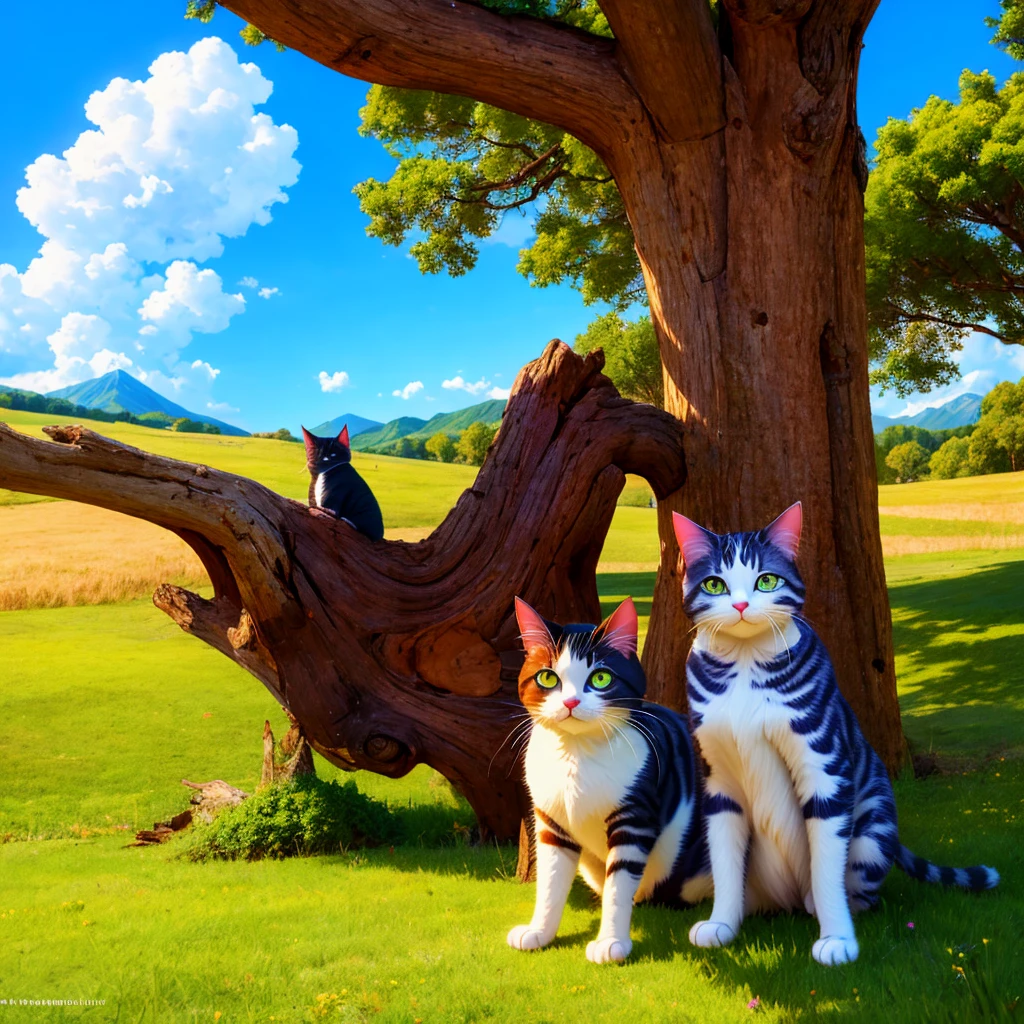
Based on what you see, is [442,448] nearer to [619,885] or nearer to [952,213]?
[952,213]

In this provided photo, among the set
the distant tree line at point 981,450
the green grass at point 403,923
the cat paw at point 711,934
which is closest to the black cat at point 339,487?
the green grass at point 403,923

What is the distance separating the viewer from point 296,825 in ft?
21.5

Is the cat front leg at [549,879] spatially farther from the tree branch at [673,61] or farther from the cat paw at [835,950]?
the tree branch at [673,61]

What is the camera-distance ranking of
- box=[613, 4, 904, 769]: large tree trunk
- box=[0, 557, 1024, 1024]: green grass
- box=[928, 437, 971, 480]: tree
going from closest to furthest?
box=[0, 557, 1024, 1024]: green grass, box=[613, 4, 904, 769]: large tree trunk, box=[928, 437, 971, 480]: tree

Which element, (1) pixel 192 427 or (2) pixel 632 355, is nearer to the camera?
(2) pixel 632 355

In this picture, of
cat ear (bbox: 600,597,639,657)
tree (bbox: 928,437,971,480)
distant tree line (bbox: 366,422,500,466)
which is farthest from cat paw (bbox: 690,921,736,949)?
tree (bbox: 928,437,971,480)

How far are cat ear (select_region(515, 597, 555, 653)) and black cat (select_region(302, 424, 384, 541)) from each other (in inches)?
102

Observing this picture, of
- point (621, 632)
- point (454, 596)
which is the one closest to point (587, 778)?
point (621, 632)

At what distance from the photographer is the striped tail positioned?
3.90 meters

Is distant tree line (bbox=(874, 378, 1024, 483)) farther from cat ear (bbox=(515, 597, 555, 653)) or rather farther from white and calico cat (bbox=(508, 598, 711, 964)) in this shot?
cat ear (bbox=(515, 597, 555, 653))

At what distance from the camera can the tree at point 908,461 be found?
73062 mm

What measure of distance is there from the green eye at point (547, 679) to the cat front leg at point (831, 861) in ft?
3.41

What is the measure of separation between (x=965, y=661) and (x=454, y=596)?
8.13 meters

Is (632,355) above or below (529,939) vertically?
above
